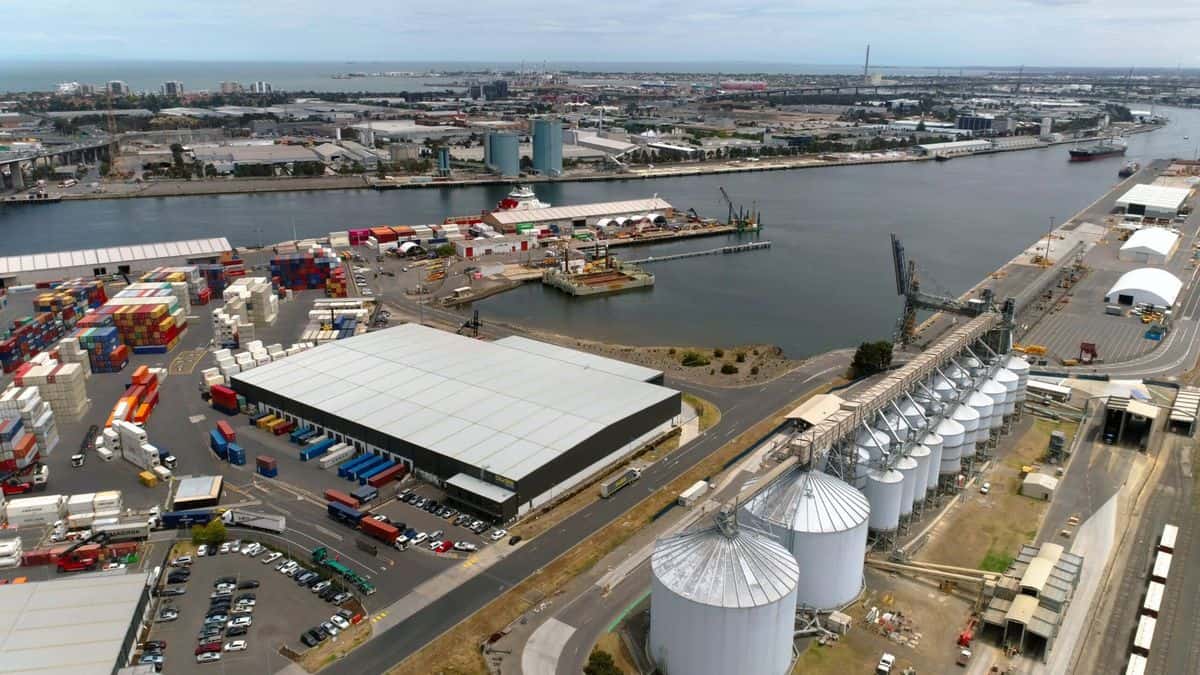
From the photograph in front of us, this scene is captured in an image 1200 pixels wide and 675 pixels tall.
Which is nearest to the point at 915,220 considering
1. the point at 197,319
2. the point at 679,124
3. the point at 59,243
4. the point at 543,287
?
the point at 543,287

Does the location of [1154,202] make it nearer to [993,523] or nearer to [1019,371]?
[1019,371]

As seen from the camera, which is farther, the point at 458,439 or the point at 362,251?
the point at 362,251

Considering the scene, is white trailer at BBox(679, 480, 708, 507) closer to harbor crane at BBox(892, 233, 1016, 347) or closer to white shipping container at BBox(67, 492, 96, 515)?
white shipping container at BBox(67, 492, 96, 515)

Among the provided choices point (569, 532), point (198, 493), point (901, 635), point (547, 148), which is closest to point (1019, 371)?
point (901, 635)

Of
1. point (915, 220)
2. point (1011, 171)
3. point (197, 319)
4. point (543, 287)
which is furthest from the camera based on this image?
point (1011, 171)

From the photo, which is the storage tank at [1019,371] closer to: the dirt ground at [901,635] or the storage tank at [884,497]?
the storage tank at [884,497]

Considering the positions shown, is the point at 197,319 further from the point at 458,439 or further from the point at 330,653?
the point at 330,653

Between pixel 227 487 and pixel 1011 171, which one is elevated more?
pixel 1011 171

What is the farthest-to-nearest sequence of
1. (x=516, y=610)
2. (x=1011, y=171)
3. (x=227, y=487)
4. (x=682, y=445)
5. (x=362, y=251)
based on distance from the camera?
(x=1011, y=171), (x=362, y=251), (x=682, y=445), (x=227, y=487), (x=516, y=610)
